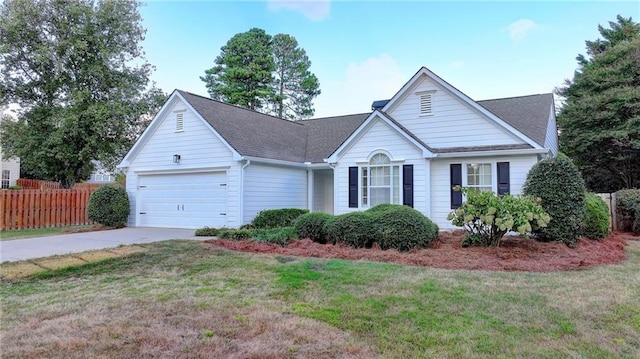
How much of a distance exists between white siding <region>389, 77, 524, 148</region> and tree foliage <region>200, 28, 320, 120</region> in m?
20.7

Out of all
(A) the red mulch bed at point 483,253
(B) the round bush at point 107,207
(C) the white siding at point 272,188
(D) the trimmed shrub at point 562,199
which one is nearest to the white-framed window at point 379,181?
(A) the red mulch bed at point 483,253

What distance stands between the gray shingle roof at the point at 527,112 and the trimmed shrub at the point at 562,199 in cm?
239

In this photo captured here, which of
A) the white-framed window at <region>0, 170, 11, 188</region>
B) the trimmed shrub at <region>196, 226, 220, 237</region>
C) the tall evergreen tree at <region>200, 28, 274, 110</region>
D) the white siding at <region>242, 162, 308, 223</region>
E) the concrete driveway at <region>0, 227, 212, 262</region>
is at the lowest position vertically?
the concrete driveway at <region>0, 227, 212, 262</region>

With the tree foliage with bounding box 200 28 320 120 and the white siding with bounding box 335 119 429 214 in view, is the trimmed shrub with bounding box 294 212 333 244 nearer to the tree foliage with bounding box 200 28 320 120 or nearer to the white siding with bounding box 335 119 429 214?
the white siding with bounding box 335 119 429 214

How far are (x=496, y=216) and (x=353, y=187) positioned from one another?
18.4ft

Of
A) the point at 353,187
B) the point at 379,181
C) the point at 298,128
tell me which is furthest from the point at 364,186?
the point at 298,128

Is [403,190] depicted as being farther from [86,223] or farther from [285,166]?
[86,223]

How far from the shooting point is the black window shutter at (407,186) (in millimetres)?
12508

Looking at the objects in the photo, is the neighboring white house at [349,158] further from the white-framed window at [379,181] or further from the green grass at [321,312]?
the green grass at [321,312]

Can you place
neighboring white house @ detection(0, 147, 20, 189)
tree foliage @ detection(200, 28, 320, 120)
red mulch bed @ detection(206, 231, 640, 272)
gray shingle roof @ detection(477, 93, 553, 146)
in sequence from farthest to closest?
1. tree foliage @ detection(200, 28, 320, 120)
2. neighboring white house @ detection(0, 147, 20, 189)
3. gray shingle roof @ detection(477, 93, 553, 146)
4. red mulch bed @ detection(206, 231, 640, 272)

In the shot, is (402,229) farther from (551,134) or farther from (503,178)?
(551,134)

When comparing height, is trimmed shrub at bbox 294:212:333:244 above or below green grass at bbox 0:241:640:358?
above

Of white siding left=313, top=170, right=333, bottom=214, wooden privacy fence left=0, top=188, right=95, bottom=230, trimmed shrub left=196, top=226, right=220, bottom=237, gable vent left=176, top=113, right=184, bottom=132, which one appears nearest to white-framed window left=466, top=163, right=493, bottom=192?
white siding left=313, top=170, right=333, bottom=214

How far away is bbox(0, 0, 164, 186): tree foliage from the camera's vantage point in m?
19.5
